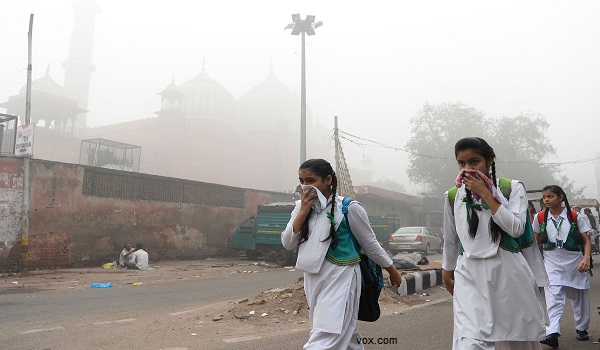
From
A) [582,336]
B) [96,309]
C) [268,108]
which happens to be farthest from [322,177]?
[268,108]

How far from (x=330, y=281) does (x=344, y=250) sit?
0.21 m

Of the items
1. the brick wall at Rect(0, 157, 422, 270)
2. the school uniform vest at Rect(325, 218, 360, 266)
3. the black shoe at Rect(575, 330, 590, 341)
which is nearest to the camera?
the school uniform vest at Rect(325, 218, 360, 266)

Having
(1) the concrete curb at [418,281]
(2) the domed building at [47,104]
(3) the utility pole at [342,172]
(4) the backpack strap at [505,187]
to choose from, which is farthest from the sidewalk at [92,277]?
(2) the domed building at [47,104]

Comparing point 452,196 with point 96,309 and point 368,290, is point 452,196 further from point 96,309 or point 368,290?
point 96,309

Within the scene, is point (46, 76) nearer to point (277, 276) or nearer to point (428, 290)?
point (277, 276)

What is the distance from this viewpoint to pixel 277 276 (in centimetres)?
1235

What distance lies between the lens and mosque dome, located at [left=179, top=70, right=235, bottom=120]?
4572 centimetres

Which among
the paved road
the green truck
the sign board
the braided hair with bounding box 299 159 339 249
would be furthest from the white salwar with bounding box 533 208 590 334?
the sign board

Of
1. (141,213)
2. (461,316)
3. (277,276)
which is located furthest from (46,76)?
(461,316)

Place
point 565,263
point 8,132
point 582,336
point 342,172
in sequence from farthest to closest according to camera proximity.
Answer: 1. point 342,172
2. point 8,132
3. point 565,263
4. point 582,336

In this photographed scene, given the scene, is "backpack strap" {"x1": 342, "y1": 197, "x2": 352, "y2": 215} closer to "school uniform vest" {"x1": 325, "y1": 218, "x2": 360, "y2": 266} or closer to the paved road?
"school uniform vest" {"x1": 325, "y1": 218, "x2": 360, "y2": 266}

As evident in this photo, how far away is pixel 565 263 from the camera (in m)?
4.78

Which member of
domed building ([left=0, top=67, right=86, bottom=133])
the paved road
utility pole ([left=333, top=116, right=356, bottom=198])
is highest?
domed building ([left=0, top=67, right=86, bottom=133])

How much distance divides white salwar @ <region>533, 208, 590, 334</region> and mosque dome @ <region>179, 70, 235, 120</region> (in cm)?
4272
